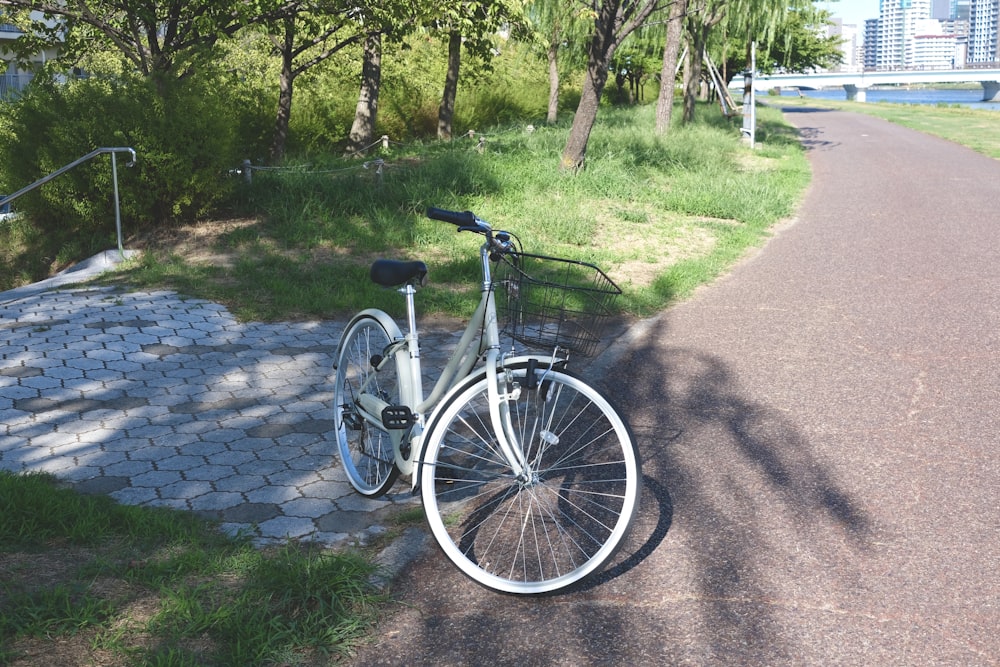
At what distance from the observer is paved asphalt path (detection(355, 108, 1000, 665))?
11.0ft

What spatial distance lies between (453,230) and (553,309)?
25.6 ft

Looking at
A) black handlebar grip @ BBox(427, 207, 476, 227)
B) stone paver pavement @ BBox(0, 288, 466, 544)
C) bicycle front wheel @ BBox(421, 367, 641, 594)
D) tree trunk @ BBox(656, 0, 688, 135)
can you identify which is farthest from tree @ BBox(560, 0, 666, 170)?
black handlebar grip @ BBox(427, 207, 476, 227)

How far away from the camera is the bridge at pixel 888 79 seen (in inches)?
3861

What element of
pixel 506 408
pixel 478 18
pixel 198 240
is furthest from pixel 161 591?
pixel 478 18

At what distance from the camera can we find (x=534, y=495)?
4.15 m

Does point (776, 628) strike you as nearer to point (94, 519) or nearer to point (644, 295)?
point (94, 519)

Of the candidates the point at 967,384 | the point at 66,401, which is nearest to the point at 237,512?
the point at 66,401

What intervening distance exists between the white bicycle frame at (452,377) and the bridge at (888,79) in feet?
320

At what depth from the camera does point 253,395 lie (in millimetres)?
6168

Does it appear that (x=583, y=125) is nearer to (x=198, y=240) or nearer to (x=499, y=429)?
(x=198, y=240)

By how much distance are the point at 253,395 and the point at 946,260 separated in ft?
24.5

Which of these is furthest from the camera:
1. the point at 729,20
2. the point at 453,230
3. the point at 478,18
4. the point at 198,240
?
the point at 729,20

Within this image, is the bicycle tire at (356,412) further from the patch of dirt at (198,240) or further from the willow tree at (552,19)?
the willow tree at (552,19)

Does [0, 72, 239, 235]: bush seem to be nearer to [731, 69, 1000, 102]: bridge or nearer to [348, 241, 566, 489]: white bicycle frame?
[348, 241, 566, 489]: white bicycle frame
